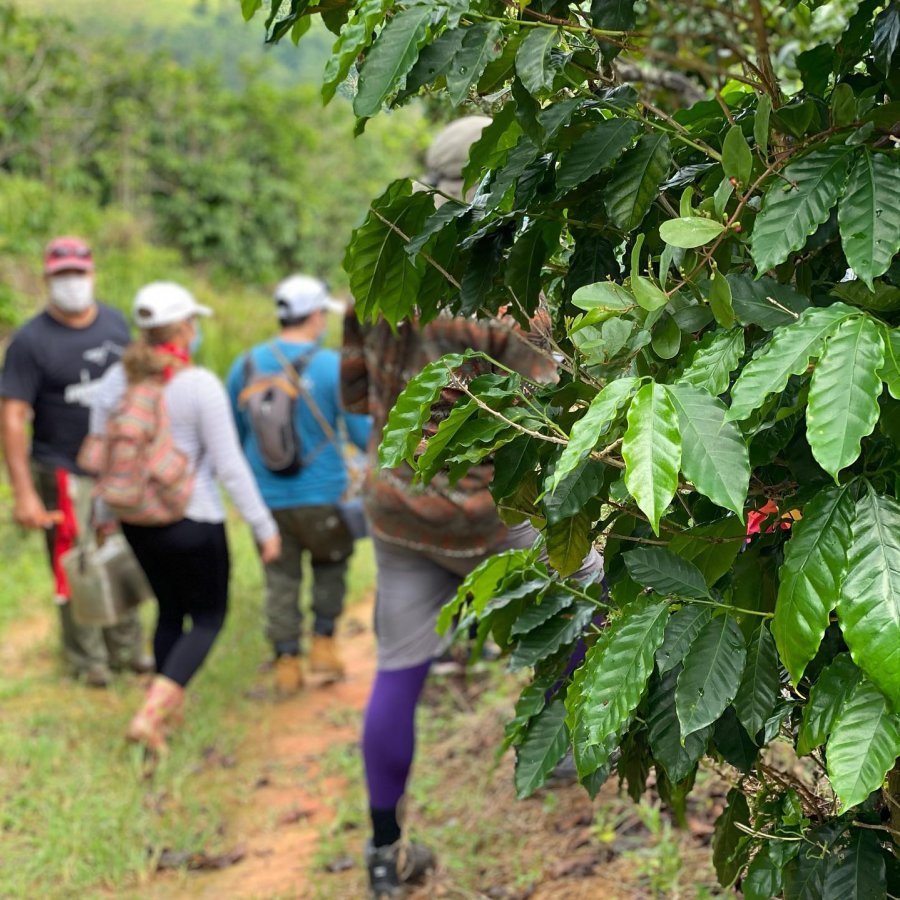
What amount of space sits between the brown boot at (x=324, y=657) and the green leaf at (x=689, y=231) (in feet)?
15.2

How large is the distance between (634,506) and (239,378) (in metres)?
4.13

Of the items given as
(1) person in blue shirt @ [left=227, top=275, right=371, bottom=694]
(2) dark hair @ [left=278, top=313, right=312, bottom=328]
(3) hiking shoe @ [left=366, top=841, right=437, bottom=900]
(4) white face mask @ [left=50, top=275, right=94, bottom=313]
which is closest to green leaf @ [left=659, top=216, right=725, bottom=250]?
(3) hiking shoe @ [left=366, top=841, right=437, bottom=900]

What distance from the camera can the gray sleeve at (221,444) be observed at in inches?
178

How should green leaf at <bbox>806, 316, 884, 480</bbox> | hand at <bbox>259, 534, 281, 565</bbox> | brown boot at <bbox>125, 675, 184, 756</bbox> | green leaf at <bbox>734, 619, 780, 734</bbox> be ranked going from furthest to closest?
1. hand at <bbox>259, 534, 281, 565</bbox>
2. brown boot at <bbox>125, 675, 184, 756</bbox>
3. green leaf at <bbox>734, 619, 780, 734</bbox>
4. green leaf at <bbox>806, 316, 884, 480</bbox>

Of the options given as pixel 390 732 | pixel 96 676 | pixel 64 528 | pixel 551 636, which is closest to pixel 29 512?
pixel 64 528

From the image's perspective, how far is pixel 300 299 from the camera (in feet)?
17.8

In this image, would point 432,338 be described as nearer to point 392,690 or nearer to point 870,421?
point 392,690

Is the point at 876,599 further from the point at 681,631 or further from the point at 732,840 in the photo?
the point at 732,840

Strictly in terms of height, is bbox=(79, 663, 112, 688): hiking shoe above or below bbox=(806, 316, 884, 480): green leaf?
below

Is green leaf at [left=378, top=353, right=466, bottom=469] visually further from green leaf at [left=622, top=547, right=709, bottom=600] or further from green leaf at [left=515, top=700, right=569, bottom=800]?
green leaf at [left=515, top=700, right=569, bottom=800]

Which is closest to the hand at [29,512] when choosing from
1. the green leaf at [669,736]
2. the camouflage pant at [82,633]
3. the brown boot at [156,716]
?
the camouflage pant at [82,633]

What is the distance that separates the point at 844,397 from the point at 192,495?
12.3ft

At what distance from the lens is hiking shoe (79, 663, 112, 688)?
5.65 meters

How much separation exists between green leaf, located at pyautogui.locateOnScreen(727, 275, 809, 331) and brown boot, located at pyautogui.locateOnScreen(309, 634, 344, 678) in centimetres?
461
